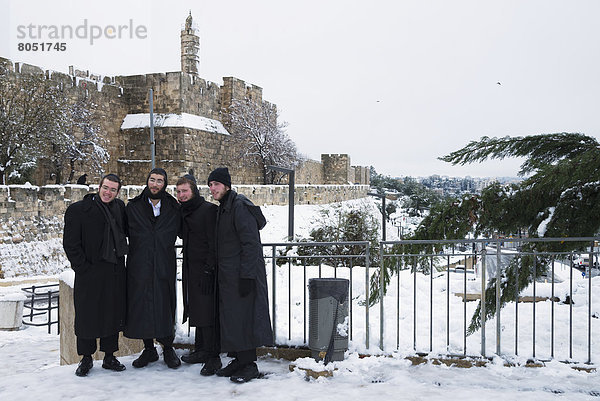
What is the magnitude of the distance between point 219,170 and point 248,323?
1241 mm

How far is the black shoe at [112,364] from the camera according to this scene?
430cm

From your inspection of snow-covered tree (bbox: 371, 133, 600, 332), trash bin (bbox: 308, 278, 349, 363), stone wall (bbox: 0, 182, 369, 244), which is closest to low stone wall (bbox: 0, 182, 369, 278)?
stone wall (bbox: 0, 182, 369, 244)

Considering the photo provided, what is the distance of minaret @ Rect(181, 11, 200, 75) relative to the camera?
26.2m

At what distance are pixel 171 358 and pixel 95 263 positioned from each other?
1031mm

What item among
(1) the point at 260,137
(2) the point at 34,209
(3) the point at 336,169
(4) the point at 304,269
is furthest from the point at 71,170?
(3) the point at 336,169

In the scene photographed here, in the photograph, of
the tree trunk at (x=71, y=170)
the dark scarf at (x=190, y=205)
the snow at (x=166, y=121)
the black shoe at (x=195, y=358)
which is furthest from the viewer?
the snow at (x=166, y=121)

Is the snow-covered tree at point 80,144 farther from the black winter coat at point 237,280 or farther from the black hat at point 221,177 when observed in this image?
the black winter coat at point 237,280

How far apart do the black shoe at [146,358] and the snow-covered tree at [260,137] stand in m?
20.1

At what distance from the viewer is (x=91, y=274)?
13.6ft

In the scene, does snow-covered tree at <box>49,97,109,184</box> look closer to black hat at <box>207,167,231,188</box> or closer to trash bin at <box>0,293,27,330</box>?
trash bin at <box>0,293,27,330</box>

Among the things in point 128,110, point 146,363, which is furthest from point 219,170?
point 128,110

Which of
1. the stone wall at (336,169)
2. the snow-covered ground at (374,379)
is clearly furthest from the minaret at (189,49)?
the snow-covered ground at (374,379)

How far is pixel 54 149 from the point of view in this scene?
63.3 ft

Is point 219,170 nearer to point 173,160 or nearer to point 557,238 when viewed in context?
point 557,238
